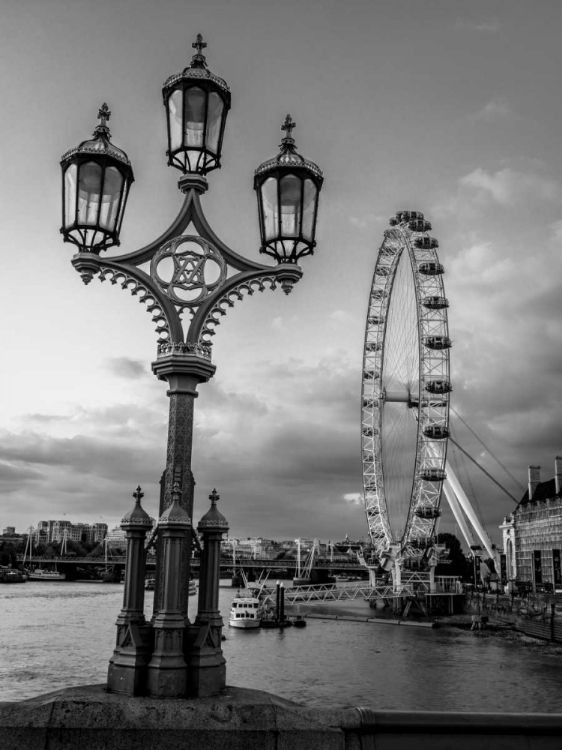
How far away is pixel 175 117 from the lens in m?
6.76

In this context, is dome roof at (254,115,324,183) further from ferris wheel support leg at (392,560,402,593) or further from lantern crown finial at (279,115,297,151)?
ferris wheel support leg at (392,560,402,593)

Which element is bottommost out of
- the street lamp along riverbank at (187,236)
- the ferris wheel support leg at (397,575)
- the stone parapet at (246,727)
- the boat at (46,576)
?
the boat at (46,576)

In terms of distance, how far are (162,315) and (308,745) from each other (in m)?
3.50

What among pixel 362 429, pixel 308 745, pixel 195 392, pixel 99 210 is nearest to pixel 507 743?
pixel 308 745

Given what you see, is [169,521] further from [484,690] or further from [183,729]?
[484,690]

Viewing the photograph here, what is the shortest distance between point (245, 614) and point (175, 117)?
5780 centimetres

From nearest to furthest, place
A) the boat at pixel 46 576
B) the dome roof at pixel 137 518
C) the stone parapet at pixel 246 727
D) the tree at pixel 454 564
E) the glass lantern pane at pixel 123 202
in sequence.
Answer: the stone parapet at pixel 246 727 → the dome roof at pixel 137 518 → the glass lantern pane at pixel 123 202 → the tree at pixel 454 564 → the boat at pixel 46 576

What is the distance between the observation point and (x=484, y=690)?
32750 mm

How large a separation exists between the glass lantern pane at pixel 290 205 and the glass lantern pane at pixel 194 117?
963 millimetres

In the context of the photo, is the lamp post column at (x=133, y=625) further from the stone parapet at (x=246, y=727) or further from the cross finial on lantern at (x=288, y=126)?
the cross finial on lantern at (x=288, y=126)

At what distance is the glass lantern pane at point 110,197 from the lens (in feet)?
20.6

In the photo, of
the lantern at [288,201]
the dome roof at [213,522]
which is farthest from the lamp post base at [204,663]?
the lantern at [288,201]

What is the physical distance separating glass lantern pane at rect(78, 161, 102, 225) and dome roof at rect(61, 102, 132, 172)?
11 centimetres

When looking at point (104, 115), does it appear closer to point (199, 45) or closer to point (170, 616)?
point (199, 45)
